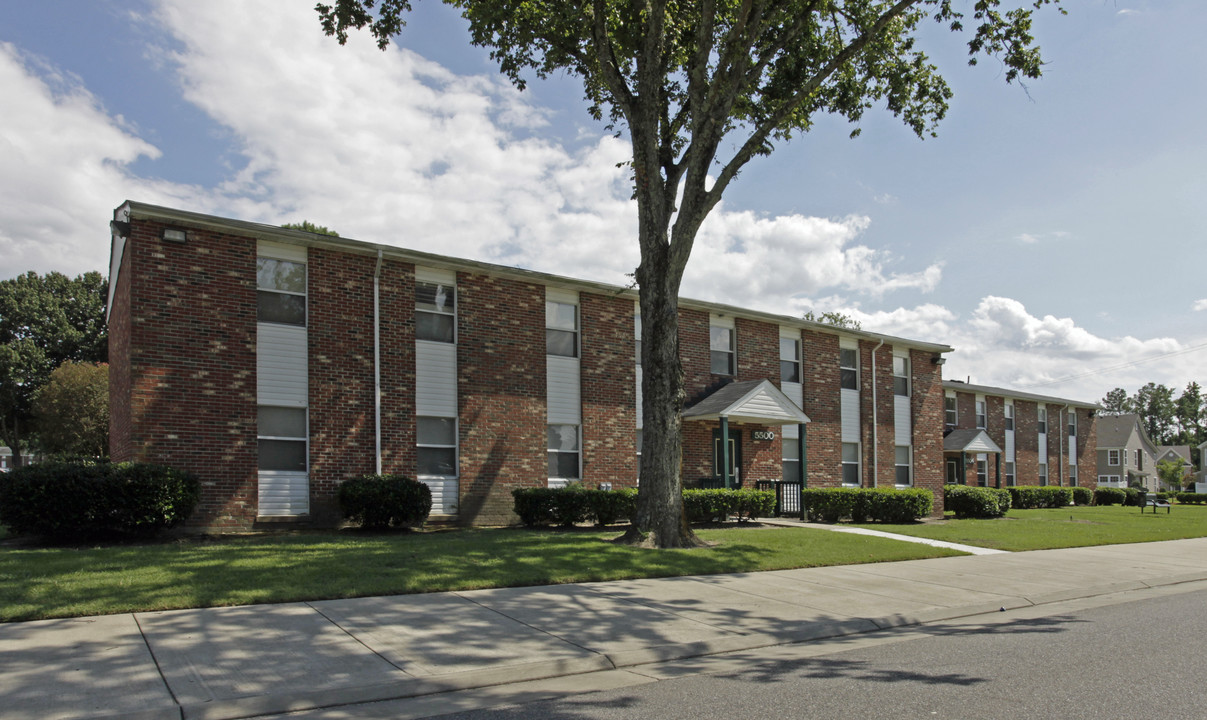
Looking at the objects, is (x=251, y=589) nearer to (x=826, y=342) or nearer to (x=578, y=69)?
(x=578, y=69)

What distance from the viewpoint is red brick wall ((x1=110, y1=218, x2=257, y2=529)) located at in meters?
14.4

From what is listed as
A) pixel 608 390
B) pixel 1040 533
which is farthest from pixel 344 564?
pixel 1040 533

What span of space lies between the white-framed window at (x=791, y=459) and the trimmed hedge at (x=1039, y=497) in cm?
1449

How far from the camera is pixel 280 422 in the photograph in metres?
15.8

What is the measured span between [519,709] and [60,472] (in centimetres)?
1027

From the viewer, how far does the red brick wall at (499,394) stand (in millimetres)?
18016

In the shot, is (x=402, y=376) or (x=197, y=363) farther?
(x=402, y=376)

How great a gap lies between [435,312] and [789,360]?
1146 centimetres

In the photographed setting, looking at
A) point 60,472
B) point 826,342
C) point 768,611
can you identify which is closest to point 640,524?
point 768,611

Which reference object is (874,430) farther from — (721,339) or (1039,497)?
(1039,497)

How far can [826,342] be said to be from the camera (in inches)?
1013

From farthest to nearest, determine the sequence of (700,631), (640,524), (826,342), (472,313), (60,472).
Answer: (826,342) → (472,313) → (640,524) → (60,472) → (700,631)

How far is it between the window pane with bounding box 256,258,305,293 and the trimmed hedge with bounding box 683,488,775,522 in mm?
9104

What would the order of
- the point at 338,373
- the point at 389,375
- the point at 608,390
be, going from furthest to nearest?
1. the point at 608,390
2. the point at 389,375
3. the point at 338,373
